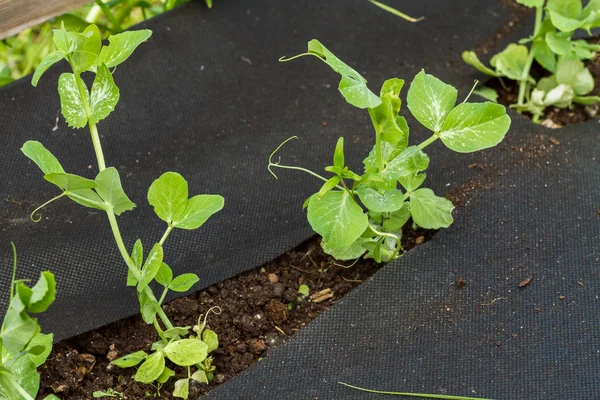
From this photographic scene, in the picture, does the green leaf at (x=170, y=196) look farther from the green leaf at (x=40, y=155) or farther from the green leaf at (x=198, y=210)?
the green leaf at (x=40, y=155)

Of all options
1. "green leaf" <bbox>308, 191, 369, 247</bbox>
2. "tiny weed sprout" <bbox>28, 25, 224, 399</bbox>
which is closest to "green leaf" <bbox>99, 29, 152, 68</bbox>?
"tiny weed sprout" <bbox>28, 25, 224, 399</bbox>

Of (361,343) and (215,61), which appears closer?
(361,343)

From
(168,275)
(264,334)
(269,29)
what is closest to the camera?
(168,275)

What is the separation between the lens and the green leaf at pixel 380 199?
1.30 m

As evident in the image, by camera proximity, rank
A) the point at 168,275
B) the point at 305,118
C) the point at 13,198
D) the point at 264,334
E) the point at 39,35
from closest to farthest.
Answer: the point at 168,275
the point at 264,334
the point at 13,198
the point at 305,118
the point at 39,35

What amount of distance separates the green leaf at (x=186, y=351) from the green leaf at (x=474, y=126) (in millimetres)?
576

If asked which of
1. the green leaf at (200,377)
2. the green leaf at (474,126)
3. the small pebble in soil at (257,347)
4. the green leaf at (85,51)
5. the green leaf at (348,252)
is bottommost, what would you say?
the small pebble in soil at (257,347)

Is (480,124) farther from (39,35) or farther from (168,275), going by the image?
(39,35)

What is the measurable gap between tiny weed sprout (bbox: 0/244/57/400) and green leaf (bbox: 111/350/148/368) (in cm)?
18

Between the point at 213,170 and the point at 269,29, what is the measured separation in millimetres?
519

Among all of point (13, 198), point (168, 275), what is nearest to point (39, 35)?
point (13, 198)

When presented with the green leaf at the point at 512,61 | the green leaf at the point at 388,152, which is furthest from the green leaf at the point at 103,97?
the green leaf at the point at 512,61

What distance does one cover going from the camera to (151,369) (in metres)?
1.29

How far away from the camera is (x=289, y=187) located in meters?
1.67
